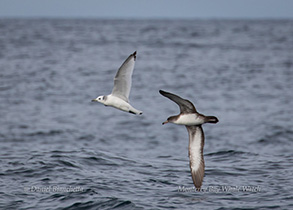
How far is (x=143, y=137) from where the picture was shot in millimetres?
20250

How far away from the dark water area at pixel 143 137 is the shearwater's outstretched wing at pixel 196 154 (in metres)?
0.50

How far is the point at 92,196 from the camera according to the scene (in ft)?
35.2

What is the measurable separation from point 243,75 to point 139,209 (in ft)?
101

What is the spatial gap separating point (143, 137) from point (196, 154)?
9.79 metres

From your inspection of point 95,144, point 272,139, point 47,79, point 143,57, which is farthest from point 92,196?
point 143,57

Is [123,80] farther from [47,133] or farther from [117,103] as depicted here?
[47,133]

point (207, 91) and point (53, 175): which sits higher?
point (207, 91)

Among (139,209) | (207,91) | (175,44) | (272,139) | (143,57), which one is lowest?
(139,209)

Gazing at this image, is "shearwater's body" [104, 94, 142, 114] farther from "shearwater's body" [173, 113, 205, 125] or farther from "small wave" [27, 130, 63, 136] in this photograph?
"small wave" [27, 130, 63, 136]

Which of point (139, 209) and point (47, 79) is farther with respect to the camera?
point (47, 79)

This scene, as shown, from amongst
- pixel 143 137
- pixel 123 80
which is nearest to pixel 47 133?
pixel 143 137

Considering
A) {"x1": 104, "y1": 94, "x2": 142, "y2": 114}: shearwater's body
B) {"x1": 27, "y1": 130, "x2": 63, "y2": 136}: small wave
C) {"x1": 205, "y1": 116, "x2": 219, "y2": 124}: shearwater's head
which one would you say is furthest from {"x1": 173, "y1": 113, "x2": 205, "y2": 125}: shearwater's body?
{"x1": 27, "y1": 130, "x2": 63, "y2": 136}: small wave

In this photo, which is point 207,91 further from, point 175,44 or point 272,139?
point 175,44

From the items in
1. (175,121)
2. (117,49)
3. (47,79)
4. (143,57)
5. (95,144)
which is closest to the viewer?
(175,121)
